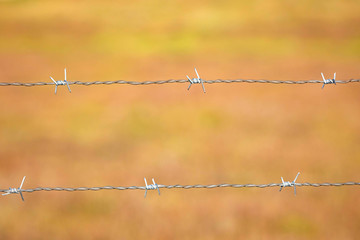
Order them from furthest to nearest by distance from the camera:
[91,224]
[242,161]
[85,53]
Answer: [85,53]
[242,161]
[91,224]

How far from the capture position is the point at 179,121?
37.5 feet

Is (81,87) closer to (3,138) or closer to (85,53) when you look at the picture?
(85,53)

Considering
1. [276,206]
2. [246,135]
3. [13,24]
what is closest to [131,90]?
[246,135]

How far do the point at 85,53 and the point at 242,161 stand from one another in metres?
11.2

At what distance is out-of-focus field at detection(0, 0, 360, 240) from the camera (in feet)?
21.5

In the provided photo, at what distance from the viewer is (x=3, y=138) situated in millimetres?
10086

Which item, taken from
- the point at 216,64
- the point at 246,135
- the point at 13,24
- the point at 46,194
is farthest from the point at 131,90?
the point at 13,24

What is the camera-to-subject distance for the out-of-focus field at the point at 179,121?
21.5 ft

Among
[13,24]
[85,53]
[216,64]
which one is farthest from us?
[13,24]

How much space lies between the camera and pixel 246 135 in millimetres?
10383

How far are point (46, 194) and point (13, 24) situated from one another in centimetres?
1635

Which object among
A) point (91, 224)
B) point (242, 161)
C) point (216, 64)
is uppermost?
point (216, 64)

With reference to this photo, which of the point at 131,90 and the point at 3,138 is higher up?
the point at 131,90

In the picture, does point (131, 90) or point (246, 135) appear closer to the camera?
point (246, 135)
